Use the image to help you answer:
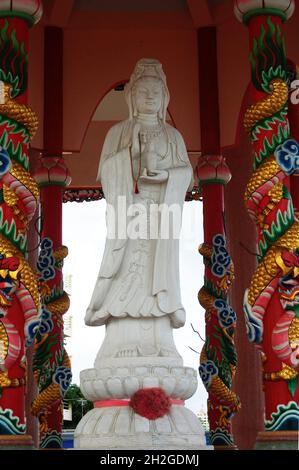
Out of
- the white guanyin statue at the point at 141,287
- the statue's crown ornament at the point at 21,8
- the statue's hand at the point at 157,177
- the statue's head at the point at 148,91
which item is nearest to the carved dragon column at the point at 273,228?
the white guanyin statue at the point at 141,287

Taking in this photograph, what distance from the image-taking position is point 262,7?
28.9 ft

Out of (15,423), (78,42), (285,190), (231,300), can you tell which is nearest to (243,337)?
(231,300)

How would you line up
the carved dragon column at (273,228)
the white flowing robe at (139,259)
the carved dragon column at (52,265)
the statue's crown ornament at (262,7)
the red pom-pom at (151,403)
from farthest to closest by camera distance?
the carved dragon column at (52,265) → the statue's crown ornament at (262,7) → the white flowing robe at (139,259) → the carved dragon column at (273,228) → the red pom-pom at (151,403)

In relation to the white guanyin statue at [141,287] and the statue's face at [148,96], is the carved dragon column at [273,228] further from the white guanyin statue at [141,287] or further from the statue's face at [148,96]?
the statue's face at [148,96]

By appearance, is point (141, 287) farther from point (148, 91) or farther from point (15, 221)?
point (148, 91)

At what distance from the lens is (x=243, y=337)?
13500mm

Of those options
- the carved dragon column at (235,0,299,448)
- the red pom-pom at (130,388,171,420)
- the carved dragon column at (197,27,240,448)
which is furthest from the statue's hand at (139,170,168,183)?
the carved dragon column at (197,27,240,448)

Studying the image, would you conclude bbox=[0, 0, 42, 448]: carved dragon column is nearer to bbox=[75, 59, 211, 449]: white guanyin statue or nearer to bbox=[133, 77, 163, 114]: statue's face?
bbox=[75, 59, 211, 449]: white guanyin statue

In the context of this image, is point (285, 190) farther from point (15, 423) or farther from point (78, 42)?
point (78, 42)

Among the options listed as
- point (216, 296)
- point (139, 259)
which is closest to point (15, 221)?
point (139, 259)

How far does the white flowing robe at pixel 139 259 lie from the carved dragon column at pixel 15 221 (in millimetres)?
704

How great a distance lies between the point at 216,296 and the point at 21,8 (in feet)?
14.0

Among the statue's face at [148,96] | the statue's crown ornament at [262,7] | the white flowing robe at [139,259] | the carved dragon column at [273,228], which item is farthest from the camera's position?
the statue's face at [148,96]

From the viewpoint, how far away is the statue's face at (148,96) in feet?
30.2
